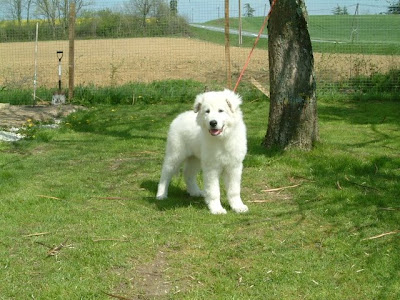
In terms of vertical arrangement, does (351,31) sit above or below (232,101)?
above

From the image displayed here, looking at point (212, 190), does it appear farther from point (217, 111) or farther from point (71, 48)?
point (71, 48)

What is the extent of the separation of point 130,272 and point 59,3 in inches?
621

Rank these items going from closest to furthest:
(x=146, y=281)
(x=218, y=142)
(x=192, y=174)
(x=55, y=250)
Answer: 1. (x=146, y=281)
2. (x=55, y=250)
3. (x=218, y=142)
4. (x=192, y=174)

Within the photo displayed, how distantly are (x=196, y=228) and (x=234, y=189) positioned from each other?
2.74ft

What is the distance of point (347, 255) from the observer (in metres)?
4.77

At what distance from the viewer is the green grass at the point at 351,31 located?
52.1 feet

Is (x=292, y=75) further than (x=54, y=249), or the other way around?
(x=292, y=75)

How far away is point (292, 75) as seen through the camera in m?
8.20

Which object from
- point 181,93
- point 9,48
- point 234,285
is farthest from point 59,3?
point 234,285

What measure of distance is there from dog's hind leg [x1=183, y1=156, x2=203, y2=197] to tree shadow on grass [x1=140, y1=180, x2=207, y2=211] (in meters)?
0.09

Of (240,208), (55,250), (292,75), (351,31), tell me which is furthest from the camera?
(351,31)

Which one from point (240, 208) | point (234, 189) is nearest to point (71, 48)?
point (234, 189)

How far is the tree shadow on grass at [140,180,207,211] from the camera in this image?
6320 mm

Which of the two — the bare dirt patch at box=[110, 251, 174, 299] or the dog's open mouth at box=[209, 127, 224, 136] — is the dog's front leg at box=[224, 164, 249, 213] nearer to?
the dog's open mouth at box=[209, 127, 224, 136]
